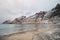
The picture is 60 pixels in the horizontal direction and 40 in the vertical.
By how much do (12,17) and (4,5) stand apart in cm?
36

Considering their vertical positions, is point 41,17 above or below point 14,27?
above

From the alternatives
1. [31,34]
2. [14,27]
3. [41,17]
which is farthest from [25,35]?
[41,17]

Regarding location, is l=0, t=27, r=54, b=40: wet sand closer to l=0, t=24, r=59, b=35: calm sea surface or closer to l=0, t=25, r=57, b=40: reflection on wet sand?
l=0, t=25, r=57, b=40: reflection on wet sand

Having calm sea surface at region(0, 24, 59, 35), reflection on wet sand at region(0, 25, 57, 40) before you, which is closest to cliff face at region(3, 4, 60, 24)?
calm sea surface at region(0, 24, 59, 35)

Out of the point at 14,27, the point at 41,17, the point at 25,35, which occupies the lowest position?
the point at 25,35

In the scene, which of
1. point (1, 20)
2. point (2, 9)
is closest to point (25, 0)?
point (2, 9)

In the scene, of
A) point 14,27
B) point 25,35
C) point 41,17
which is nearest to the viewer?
point 25,35

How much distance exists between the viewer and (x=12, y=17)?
8.81 feet

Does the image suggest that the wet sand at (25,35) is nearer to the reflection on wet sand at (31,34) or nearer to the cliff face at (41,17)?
the reflection on wet sand at (31,34)

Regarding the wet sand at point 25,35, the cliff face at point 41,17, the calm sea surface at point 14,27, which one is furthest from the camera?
the cliff face at point 41,17

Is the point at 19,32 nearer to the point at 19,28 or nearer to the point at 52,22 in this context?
the point at 19,28

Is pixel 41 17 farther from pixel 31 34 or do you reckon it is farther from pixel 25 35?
pixel 25 35

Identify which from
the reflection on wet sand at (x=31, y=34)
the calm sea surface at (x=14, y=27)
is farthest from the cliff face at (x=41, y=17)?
the reflection on wet sand at (x=31, y=34)

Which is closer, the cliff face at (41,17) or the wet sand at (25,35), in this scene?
the wet sand at (25,35)
